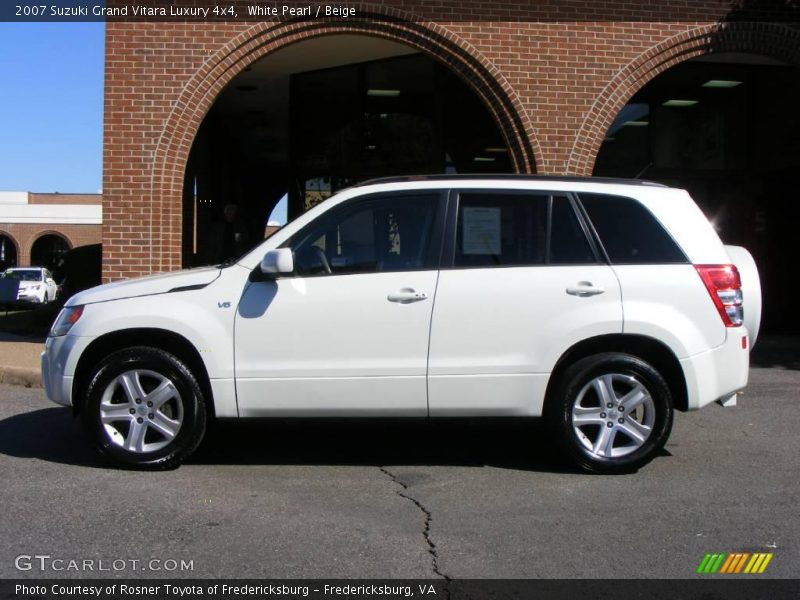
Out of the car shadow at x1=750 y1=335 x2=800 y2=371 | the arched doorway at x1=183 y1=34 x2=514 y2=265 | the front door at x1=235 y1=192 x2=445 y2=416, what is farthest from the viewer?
the arched doorway at x1=183 y1=34 x2=514 y2=265

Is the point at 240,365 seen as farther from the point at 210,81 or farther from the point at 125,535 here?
the point at 210,81

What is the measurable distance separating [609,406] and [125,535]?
3112mm

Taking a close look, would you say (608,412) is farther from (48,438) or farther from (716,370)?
(48,438)

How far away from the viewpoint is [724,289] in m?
5.66

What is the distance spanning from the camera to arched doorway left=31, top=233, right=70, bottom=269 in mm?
52625

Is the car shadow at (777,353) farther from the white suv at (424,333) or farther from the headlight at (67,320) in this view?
the headlight at (67,320)

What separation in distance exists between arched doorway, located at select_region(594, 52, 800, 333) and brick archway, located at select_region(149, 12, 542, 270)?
10.6 ft

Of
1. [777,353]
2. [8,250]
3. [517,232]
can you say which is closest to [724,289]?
[517,232]

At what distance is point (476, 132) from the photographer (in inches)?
503

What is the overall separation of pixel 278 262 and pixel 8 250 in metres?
52.4

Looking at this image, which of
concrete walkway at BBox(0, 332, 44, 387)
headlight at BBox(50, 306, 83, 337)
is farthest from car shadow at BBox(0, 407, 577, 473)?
concrete walkway at BBox(0, 332, 44, 387)

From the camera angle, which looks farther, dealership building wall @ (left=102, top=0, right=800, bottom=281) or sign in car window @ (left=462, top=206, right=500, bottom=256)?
dealership building wall @ (left=102, top=0, right=800, bottom=281)

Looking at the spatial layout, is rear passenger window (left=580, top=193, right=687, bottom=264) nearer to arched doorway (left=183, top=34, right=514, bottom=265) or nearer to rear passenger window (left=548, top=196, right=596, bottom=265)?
rear passenger window (left=548, top=196, right=596, bottom=265)
